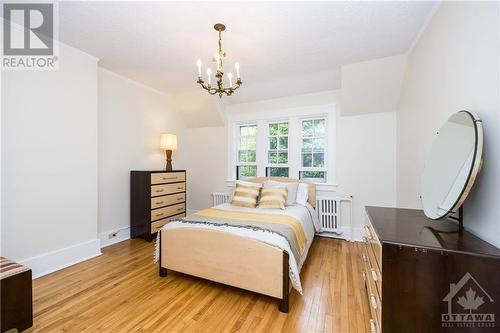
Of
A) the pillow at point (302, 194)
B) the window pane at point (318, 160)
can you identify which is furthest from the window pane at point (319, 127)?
the pillow at point (302, 194)

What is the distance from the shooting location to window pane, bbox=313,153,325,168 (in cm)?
362

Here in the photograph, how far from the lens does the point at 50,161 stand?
232cm

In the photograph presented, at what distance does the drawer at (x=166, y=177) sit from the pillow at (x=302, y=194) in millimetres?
2106

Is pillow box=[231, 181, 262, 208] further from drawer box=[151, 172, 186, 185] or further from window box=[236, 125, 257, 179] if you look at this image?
drawer box=[151, 172, 186, 185]

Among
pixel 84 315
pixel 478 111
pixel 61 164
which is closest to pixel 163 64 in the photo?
pixel 61 164

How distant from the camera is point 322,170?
359 cm

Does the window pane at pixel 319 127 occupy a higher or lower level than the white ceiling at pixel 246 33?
lower

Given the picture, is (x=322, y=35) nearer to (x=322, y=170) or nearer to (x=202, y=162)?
(x=322, y=170)

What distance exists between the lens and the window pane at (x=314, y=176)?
3.62 meters

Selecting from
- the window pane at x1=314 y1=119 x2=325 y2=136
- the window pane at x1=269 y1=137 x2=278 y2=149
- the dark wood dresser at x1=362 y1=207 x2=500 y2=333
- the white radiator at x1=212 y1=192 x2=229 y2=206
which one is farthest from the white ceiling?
the white radiator at x1=212 y1=192 x2=229 y2=206

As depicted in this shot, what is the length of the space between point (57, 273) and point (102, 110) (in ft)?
6.95

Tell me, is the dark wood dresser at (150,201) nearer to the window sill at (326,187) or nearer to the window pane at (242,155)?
the window pane at (242,155)

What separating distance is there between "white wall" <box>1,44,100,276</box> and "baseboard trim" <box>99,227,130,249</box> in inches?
12.4

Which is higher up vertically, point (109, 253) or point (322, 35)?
point (322, 35)
